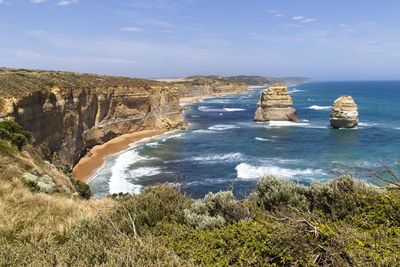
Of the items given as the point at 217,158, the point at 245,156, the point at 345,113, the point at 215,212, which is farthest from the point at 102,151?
the point at 215,212

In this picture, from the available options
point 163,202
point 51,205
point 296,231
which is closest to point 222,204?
point 163,202

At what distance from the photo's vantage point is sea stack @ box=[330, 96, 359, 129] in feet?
191

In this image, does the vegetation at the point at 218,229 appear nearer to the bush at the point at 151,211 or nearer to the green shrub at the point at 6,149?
the bush at the point at 151,211

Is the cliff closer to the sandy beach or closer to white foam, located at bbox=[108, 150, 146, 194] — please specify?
the sandy beach

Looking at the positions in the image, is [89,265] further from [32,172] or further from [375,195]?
[32,172]

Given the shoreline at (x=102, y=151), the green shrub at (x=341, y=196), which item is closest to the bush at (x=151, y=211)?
the green shrub at (x=341, y=196)

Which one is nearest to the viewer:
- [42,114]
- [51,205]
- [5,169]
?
[51,205]

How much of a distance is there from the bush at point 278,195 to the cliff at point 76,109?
2225 cm

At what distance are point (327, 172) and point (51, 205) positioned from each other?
1107 inches

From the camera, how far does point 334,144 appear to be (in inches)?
1853

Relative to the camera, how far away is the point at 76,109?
42.3 m

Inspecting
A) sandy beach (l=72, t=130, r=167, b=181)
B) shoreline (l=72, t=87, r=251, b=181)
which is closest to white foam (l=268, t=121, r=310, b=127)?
shoreline (l=72, t=87, r=251, b=181)

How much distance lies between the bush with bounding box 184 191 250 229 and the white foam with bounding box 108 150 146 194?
17.5 metres

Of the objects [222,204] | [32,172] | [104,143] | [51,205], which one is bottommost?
[104,143]
